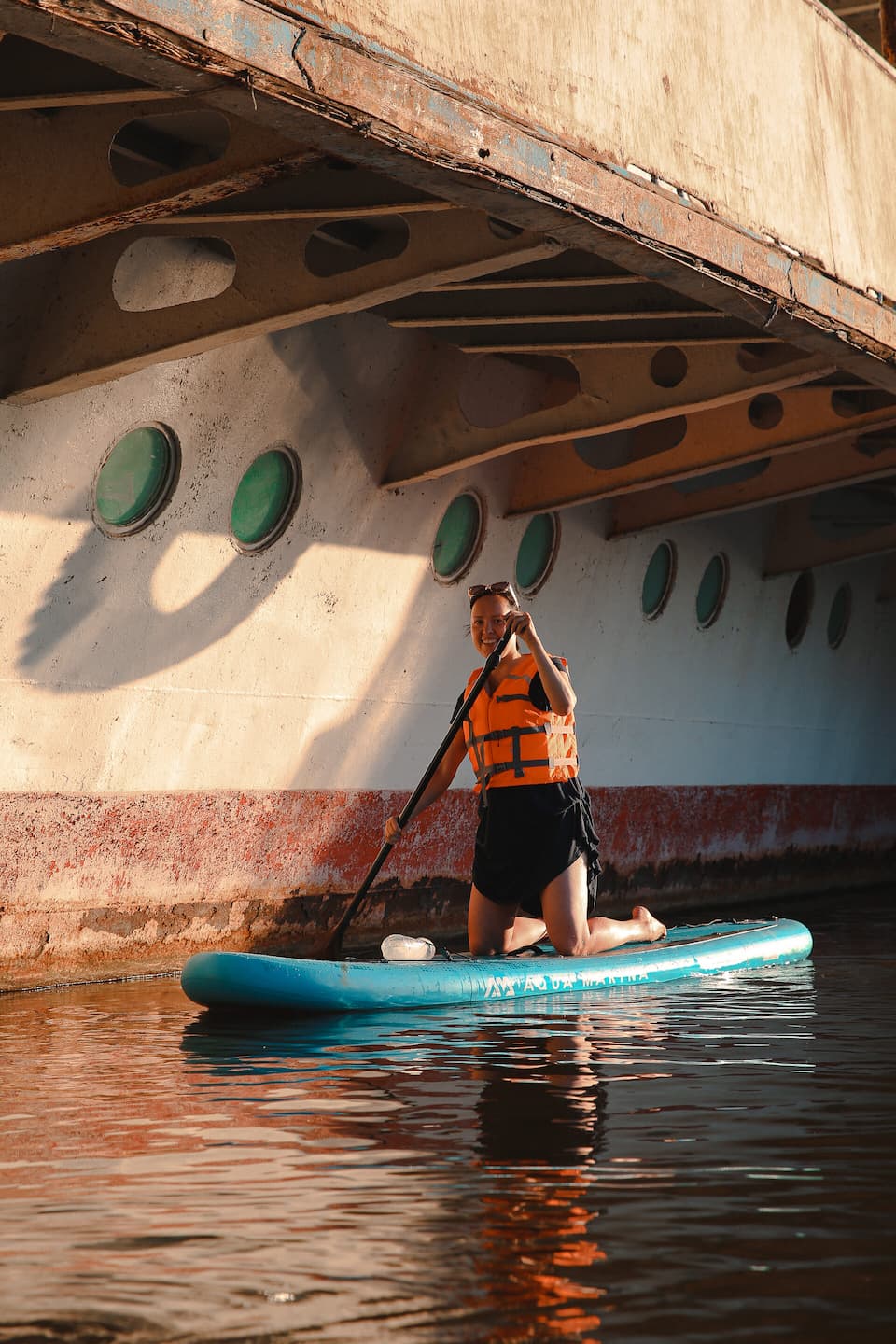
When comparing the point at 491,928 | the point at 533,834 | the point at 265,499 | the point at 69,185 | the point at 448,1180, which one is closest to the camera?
the point at 448,1180

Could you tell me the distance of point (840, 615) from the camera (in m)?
16.8

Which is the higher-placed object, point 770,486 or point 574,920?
point 770,486

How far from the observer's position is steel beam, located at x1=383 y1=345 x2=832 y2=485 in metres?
9.33

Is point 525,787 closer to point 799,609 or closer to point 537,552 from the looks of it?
point 537,552

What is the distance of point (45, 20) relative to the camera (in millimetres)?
4402

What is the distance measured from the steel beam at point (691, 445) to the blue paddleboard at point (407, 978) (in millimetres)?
3660

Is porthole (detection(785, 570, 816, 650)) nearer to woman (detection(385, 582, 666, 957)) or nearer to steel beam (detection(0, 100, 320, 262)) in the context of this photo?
woman (detection(385, 582, 666, 957))

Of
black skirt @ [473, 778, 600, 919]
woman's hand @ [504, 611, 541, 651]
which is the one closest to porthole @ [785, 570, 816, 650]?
black skirt @ [473, 778, 600, 919]

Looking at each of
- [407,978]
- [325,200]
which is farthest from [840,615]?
[325,200]

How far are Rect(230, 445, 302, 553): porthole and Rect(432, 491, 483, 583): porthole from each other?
1.58 m

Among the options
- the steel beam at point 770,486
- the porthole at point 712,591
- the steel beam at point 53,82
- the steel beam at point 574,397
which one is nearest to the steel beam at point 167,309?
the steel beam at point 53,82

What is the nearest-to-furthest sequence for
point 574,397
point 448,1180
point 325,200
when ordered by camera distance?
point 448,1180 < point 325,200 < point 574,397

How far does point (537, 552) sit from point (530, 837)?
4792mm

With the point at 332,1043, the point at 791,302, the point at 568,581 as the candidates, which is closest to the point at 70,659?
the point at 332,1043
